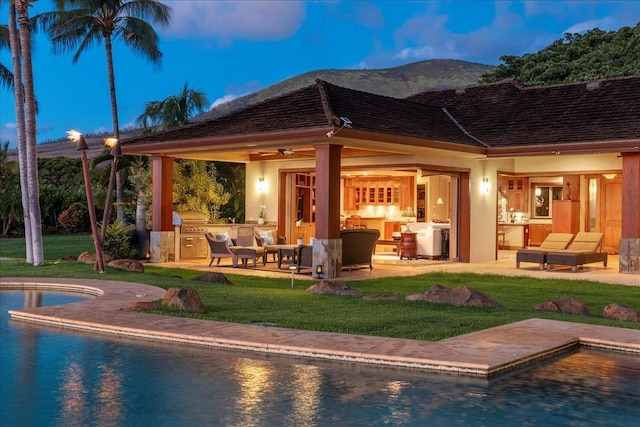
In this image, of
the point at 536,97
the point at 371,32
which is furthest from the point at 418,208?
the point at 371,32

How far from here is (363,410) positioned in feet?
20.3

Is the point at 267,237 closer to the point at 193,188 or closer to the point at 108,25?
the point at 193,188

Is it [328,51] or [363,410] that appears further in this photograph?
[328,51]

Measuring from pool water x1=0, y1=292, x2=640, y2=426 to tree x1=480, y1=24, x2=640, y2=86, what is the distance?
29.0 meters

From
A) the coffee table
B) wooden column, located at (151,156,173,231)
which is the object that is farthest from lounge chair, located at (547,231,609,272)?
wooden column, located at (151,156,173,231)

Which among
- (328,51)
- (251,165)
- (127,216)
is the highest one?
(328,51)

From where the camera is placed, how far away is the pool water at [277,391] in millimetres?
5980

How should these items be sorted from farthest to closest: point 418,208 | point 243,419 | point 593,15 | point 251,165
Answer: point 593,15
point 418,208
point 251,165
point 243,419

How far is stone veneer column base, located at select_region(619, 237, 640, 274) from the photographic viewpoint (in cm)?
1736

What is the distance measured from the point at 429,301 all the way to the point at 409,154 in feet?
24.6

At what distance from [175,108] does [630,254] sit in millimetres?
16003

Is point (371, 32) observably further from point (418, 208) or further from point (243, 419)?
point (243, 419)

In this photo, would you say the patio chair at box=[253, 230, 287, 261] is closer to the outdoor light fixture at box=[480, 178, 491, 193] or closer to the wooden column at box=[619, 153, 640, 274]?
the outdoor light fixture at box=[480, 178, 491, 193]

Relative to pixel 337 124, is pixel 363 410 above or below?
below
